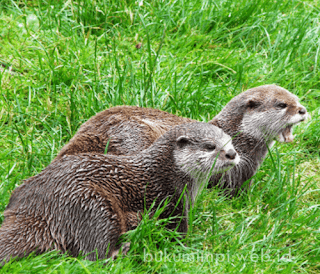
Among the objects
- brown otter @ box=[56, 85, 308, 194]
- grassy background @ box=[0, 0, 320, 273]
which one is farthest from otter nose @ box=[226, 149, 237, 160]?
brown otter @ box=[56, 85, 308, 194]

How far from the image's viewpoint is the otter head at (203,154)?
3328 millimetres

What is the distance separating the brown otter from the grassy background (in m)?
0.20

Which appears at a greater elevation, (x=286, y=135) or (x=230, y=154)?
(x=230, y=154)

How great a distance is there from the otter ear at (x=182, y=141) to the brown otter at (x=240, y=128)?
1.87ft

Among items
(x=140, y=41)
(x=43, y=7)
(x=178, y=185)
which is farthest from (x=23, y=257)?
(x=43, y=7)

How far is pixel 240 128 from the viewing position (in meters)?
4.02

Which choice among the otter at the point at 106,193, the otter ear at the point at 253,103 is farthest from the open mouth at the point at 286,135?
the otter at the point at 106,193

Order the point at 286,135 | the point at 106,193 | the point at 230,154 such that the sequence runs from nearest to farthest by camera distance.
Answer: the point at 106,193
the point at 230,154
the point at 286,135

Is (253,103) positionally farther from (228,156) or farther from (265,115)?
(228,156)

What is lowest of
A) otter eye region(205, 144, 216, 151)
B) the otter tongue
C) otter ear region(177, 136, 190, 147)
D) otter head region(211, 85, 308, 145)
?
the otter tongue

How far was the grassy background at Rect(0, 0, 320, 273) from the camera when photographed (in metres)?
3.10

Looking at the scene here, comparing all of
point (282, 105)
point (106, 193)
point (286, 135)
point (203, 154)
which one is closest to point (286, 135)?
point (286, 135)

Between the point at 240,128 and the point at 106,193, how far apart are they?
58.7 inches

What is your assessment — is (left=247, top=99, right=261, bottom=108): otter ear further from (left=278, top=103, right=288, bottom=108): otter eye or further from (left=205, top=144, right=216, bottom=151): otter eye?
(left=205, top=144, right=216, bottom=151): otter eye
